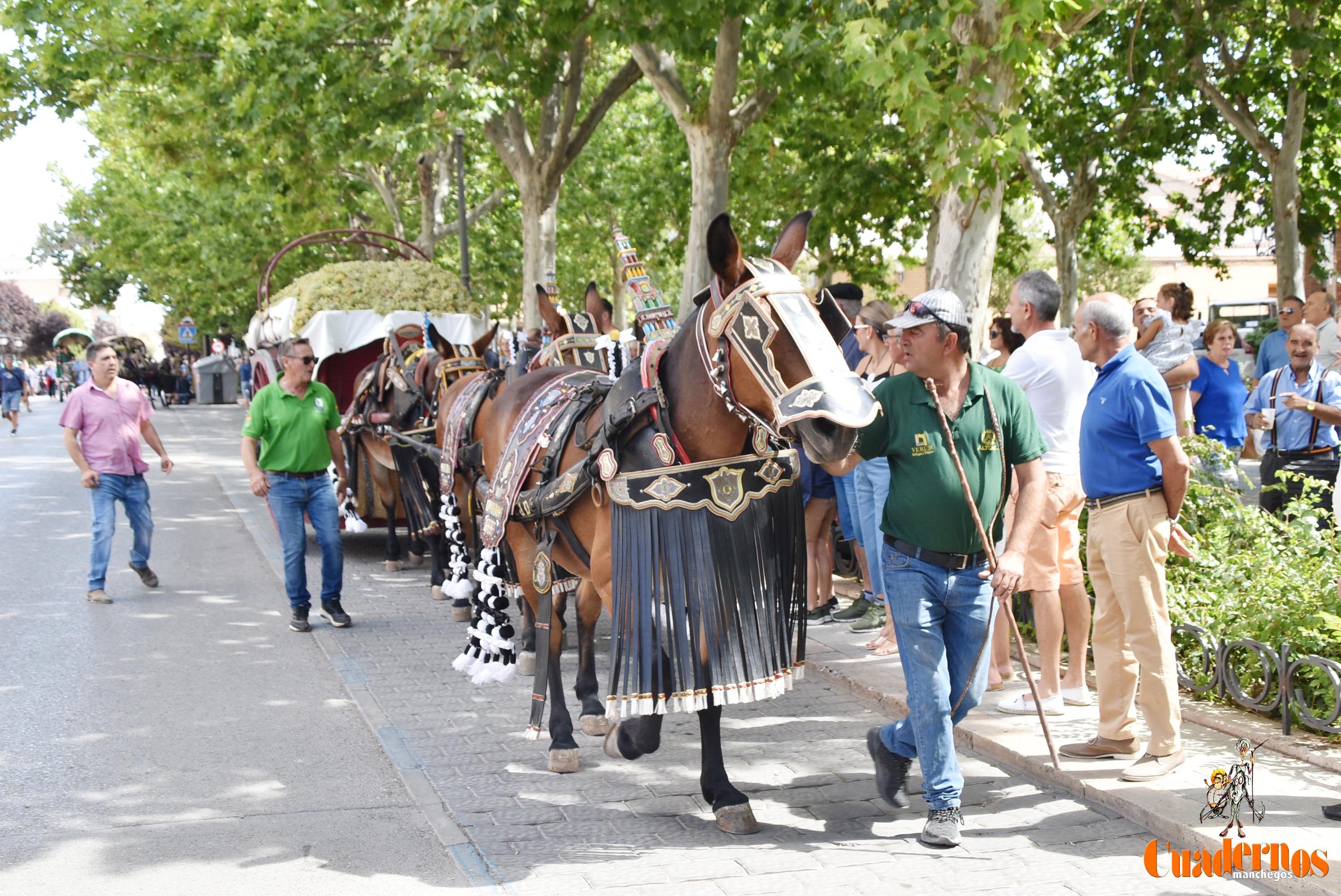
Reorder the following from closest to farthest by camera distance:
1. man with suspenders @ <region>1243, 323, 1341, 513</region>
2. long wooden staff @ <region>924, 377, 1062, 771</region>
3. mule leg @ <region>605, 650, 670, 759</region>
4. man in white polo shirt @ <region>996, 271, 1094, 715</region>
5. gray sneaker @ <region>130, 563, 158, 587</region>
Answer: long wooden staff @ <region>924, 377, 1062, 771</region>
mule leg @ <region>605, 650, 670, 759</region>
man in white polo shirt @ <region>996, 271, 1094, 715</region>
man with suspenders @ <region>1243, 323, 1341, 513</region>
gray sneaker @ <region>130, 563, 158, 587</region>

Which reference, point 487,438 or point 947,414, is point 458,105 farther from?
point 947,414

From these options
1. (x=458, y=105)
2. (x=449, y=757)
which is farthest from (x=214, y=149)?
(x=449, y=757)

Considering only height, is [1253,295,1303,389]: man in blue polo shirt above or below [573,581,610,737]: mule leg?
above

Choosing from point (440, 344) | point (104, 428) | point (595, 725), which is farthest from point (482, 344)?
point (595, 725)

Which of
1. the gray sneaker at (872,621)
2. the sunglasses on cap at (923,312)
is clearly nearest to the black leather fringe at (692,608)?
the sunglasses on cap at (923,312)

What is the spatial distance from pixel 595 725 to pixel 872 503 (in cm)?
230

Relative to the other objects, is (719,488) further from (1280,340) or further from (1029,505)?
(1280,340)

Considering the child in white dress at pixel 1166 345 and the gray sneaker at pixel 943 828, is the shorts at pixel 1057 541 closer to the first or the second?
the child in white dress at pixel 1166 345

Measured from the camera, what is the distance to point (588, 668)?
20.6 ft

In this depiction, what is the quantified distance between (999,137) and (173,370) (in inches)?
1828

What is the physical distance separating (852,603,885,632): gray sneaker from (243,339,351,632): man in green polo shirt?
148 inches

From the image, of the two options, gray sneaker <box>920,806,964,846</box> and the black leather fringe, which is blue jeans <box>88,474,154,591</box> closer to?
the black leather fringe

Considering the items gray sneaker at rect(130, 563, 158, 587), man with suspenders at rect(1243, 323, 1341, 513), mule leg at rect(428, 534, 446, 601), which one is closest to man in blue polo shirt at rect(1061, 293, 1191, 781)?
man with suspenders at rect(1243, 323, 1341, 513)

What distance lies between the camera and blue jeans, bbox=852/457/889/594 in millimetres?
7047
